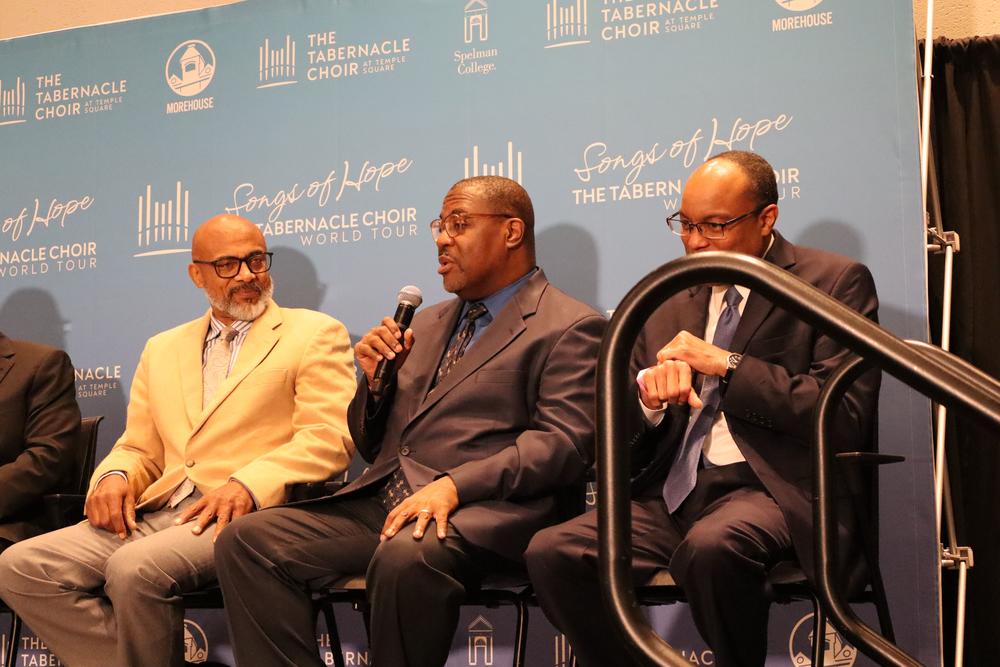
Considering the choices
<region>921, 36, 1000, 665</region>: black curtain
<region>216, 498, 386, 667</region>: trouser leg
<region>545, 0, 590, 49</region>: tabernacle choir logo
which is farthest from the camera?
<region>545, 0, 590, 49</region>: tabernacle choir logo

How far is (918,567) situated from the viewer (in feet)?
11.9

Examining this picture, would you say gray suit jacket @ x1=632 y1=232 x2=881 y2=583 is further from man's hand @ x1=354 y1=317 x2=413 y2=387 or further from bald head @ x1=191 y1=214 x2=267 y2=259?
bald head @ x1=191 y1=214 x2=267 y2=259

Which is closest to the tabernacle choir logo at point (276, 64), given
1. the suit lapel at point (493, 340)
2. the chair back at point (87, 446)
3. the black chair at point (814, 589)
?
the chair back at point (87, 446)

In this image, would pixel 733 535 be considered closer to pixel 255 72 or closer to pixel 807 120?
pixel 807 120

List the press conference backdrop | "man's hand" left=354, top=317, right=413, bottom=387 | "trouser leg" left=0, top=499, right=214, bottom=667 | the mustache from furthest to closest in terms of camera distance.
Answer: the mustache
the press conference backdrop
"trouser leg" left=0, top=499, right=214, bottom=667
"man's hand" left=354, top=317, right=413, bottom=387

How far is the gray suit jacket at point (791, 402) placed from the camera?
2904mm

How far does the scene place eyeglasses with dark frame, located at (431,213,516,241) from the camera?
374 centimetres

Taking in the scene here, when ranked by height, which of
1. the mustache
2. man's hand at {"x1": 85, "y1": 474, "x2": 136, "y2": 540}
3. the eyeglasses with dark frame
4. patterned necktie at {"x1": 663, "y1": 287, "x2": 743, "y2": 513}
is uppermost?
the eyeglasses with dark frame

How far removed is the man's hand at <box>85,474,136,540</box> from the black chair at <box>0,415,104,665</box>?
0.32ft

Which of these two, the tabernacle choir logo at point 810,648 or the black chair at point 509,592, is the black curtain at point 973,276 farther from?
the black chair at point 509,592

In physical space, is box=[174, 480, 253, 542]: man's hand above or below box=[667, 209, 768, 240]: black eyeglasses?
below

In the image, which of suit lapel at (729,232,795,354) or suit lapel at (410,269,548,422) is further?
suit lapel at (410,269,548,422)

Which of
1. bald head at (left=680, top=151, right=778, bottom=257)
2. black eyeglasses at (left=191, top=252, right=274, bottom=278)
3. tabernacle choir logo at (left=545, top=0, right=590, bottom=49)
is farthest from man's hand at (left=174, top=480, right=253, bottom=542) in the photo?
tabernacle choir logo at (left=545, top=0, right=590, bottom=49)

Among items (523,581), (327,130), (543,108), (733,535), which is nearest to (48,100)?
(327,130)
